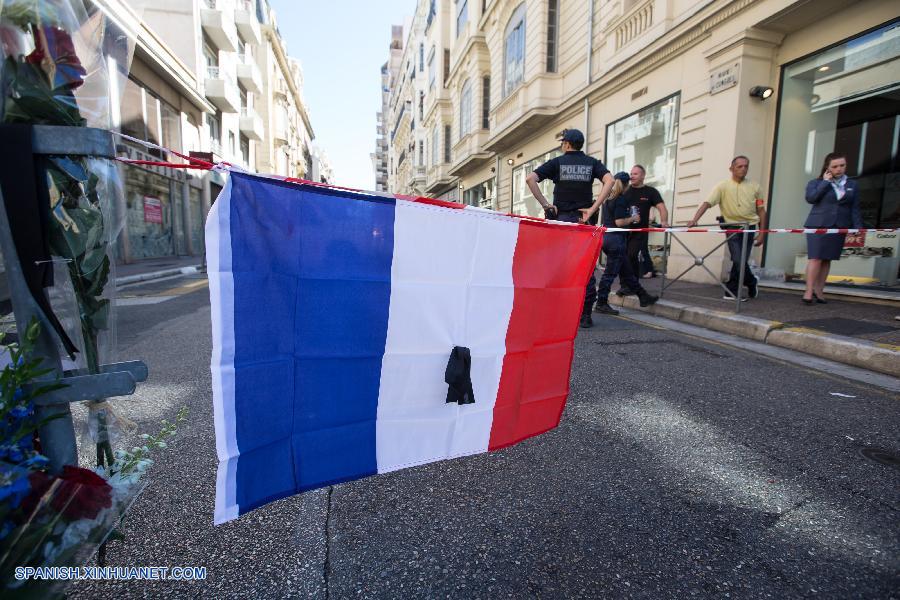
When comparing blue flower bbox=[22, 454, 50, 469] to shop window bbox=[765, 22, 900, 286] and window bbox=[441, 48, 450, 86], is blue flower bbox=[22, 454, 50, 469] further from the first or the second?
window bbox=[441, 48, 450, 86]

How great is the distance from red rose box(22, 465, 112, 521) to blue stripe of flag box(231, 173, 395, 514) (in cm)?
33

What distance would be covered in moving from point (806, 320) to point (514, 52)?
48.6 feet

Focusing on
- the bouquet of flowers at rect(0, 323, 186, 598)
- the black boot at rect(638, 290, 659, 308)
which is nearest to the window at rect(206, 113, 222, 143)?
the black boot at rect(638, 290, 659, 308)

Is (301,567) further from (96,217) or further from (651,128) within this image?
(651,128)

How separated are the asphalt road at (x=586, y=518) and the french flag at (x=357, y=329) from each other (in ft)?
0.84

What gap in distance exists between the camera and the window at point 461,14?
22717 mm

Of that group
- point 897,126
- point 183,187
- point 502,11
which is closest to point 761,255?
point 897,126

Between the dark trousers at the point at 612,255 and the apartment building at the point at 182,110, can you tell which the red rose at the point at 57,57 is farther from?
the apartment building at the point at 182,110

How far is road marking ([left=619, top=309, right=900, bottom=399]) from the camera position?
136 inches

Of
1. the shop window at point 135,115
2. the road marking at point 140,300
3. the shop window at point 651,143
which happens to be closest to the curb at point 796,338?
the shop window at point 651,143

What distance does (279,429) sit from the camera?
1.45 metres

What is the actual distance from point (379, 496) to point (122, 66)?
1.85 meters

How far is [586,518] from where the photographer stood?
69.2 inches

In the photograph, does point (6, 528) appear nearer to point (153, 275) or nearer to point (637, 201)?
point (637, 201)
